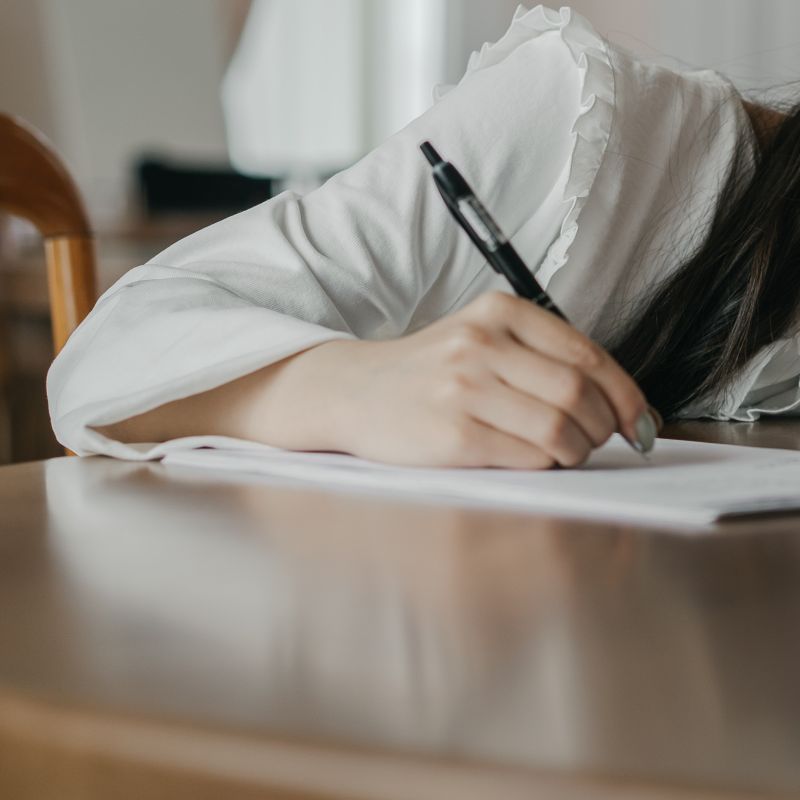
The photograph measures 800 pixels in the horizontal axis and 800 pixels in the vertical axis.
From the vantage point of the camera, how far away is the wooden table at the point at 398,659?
19 cm

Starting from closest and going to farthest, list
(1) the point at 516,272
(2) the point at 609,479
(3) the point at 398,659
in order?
(3) the point at 398,659 → (2) the point at 609,479 → (1) the point at 516,272

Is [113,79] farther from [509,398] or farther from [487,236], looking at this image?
[509,398]

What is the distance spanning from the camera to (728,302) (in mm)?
823

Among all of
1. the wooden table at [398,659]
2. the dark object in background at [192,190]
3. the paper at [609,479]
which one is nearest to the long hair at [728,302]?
the paper at [609,479]

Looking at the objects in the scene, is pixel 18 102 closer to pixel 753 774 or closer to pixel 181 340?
pixel 181 340

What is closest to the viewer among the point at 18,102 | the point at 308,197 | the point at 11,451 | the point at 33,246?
the point at 308,197

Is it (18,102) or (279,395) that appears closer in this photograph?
(279,395)

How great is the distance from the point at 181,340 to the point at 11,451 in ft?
8.12

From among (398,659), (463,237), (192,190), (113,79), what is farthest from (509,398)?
(113,79)

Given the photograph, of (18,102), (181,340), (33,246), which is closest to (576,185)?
(181,340)

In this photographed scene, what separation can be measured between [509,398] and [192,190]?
377cm

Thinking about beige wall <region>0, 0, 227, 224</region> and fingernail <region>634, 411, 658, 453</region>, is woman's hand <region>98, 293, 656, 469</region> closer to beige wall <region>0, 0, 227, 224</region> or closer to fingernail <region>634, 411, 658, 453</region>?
fingernail <region>634, 411, 658, 453</region>

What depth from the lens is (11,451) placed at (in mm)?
2912

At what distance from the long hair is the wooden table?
1.36 ft
